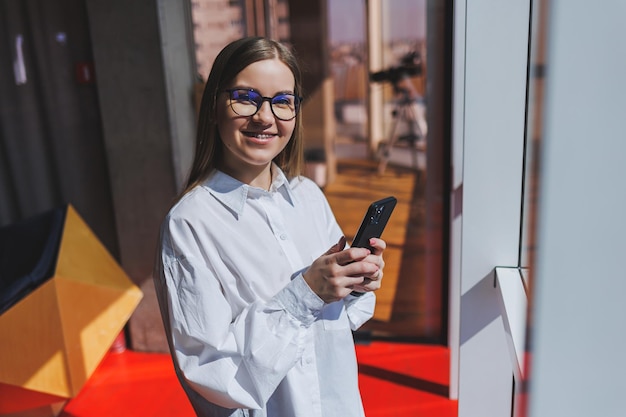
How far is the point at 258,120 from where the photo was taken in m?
1.06

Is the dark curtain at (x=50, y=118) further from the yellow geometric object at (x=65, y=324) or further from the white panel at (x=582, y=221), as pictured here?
the white panel at (x=582, y=221)

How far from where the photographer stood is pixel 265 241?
1.09 metres

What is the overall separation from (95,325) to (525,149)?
1.90m

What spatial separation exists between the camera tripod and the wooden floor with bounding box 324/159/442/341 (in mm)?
149

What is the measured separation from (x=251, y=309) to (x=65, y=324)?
1.56 meters

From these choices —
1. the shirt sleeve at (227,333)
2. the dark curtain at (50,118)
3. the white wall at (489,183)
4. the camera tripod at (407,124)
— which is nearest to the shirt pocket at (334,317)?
the shirt sleeve at (227,333)

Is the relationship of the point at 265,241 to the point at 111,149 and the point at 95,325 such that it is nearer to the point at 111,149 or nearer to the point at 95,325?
the point at 95,325

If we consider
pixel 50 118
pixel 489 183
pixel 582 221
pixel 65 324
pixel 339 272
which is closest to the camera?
pixel 582 221

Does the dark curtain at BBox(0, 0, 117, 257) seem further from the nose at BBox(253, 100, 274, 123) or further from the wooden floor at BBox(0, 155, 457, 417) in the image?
the nose at BBox(253, 100, 274, 123)

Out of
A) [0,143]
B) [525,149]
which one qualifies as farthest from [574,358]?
[0,143]

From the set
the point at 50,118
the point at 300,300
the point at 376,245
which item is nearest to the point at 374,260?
the point at 376,245

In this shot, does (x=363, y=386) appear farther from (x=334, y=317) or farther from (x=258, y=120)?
(x=258, y=120)

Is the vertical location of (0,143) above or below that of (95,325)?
above

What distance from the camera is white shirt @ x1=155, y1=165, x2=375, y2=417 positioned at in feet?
3.19
